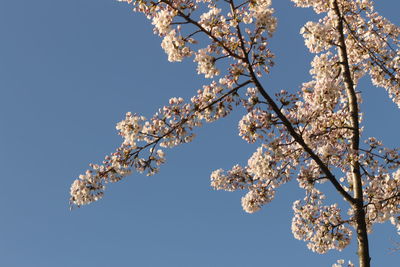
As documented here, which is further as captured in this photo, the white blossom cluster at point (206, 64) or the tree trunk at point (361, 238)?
the tree trunk at point (361, 238)

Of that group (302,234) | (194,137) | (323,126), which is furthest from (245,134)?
(302,234)

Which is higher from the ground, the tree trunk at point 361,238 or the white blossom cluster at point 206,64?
the white blossom cluster at point 206,64

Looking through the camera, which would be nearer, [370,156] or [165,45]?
[165,45]

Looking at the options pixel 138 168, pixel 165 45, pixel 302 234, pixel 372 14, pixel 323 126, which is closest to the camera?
pixel 165 45

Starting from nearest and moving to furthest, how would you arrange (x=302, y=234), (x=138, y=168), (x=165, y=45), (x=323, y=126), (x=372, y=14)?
1. (x=165, y=45)
2. (x=138, y=168)
3. (x=323, y=126)
4. (x=302, y=234)
5. (x=372, y=14)

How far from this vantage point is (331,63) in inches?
620

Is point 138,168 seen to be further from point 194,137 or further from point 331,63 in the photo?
point 331,63

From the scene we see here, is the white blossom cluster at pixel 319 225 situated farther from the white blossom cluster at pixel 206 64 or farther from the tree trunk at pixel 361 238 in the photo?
the white blossom cluster at pixel 206 64

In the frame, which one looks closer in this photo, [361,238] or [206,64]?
[206,64]

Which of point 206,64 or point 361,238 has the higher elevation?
point 206,64

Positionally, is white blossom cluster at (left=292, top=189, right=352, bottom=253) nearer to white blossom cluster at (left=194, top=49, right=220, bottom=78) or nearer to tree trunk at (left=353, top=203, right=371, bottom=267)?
tree trunk at (left=353, top=203, right=371, bottom=267)

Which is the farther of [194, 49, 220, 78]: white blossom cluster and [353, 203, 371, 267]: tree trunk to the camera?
[353, 203, 371, 267]: tree trunk

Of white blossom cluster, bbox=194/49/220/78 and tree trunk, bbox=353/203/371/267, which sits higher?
white blossom cluster, bbox=194/49/220/78

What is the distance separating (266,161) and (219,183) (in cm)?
237
